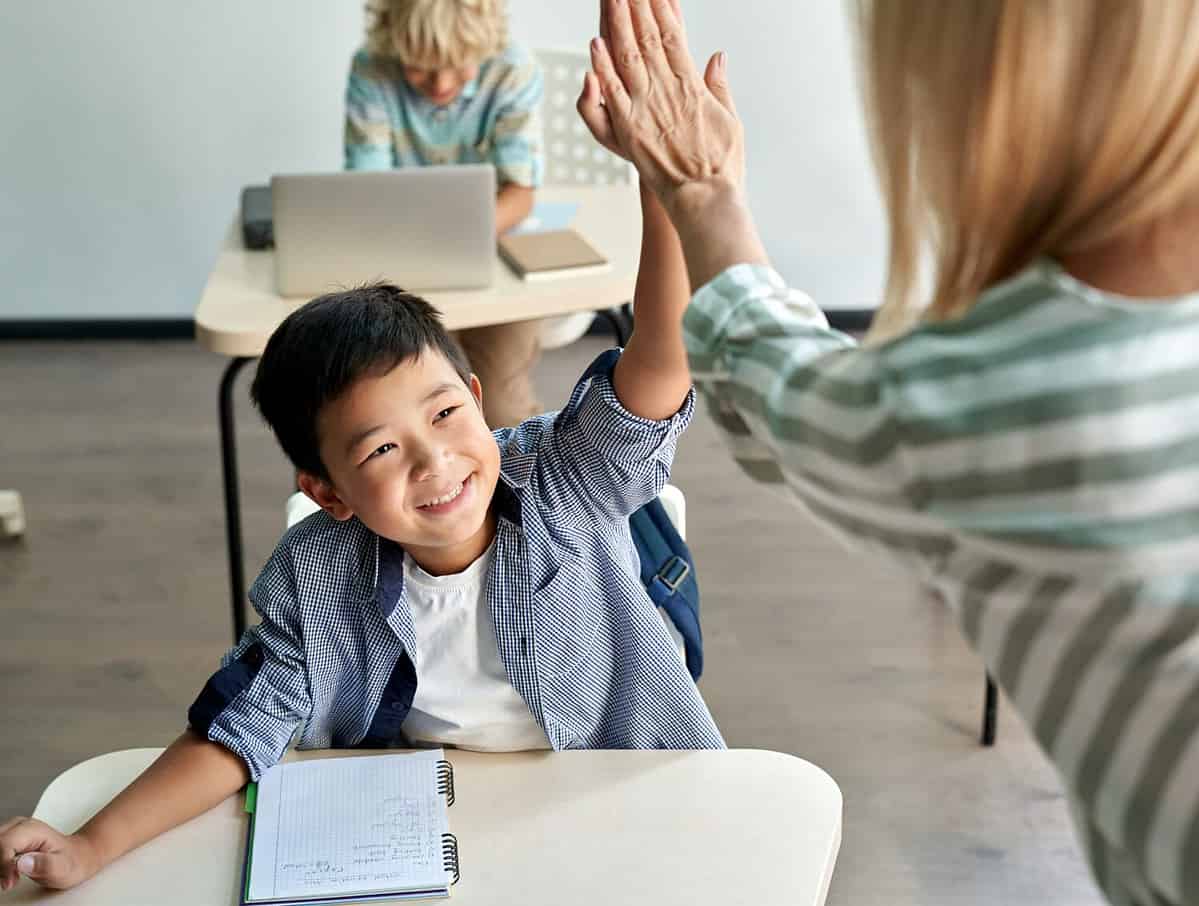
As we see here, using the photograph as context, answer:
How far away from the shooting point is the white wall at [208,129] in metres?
3.91

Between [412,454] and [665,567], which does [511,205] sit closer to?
[665,567]

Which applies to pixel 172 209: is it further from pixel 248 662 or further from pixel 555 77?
pixel 248 662

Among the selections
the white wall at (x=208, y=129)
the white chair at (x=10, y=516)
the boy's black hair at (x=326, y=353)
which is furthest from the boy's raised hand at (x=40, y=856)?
the white wall at (x=208, y=129)

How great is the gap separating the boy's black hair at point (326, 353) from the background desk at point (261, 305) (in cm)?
82

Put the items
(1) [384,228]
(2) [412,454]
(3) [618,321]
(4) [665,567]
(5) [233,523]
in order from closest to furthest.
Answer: (2) [412,454], (4) [665,567], (1) [384,228], (5) [233,523], (3) [618,321]

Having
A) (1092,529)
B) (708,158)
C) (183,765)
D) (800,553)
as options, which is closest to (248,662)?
(183,765)

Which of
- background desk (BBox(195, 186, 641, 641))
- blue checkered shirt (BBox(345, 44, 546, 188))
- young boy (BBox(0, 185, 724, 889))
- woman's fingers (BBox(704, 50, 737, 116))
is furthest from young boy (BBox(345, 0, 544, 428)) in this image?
woman's fingers (BBox(704, 50, 737, 116))

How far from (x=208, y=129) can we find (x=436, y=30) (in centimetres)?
158

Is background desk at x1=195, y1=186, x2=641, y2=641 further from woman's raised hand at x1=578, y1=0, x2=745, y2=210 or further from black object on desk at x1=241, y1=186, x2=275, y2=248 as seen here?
woman's raised hand at x1=578, y1=0, x2=745, y2=210

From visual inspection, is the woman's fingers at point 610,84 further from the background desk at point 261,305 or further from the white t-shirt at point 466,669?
the background desk at point 261,305

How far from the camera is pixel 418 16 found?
263cm

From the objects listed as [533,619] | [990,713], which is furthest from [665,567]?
[990,713]

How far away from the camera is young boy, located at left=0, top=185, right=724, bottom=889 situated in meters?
1.34

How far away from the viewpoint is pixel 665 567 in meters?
1.54
